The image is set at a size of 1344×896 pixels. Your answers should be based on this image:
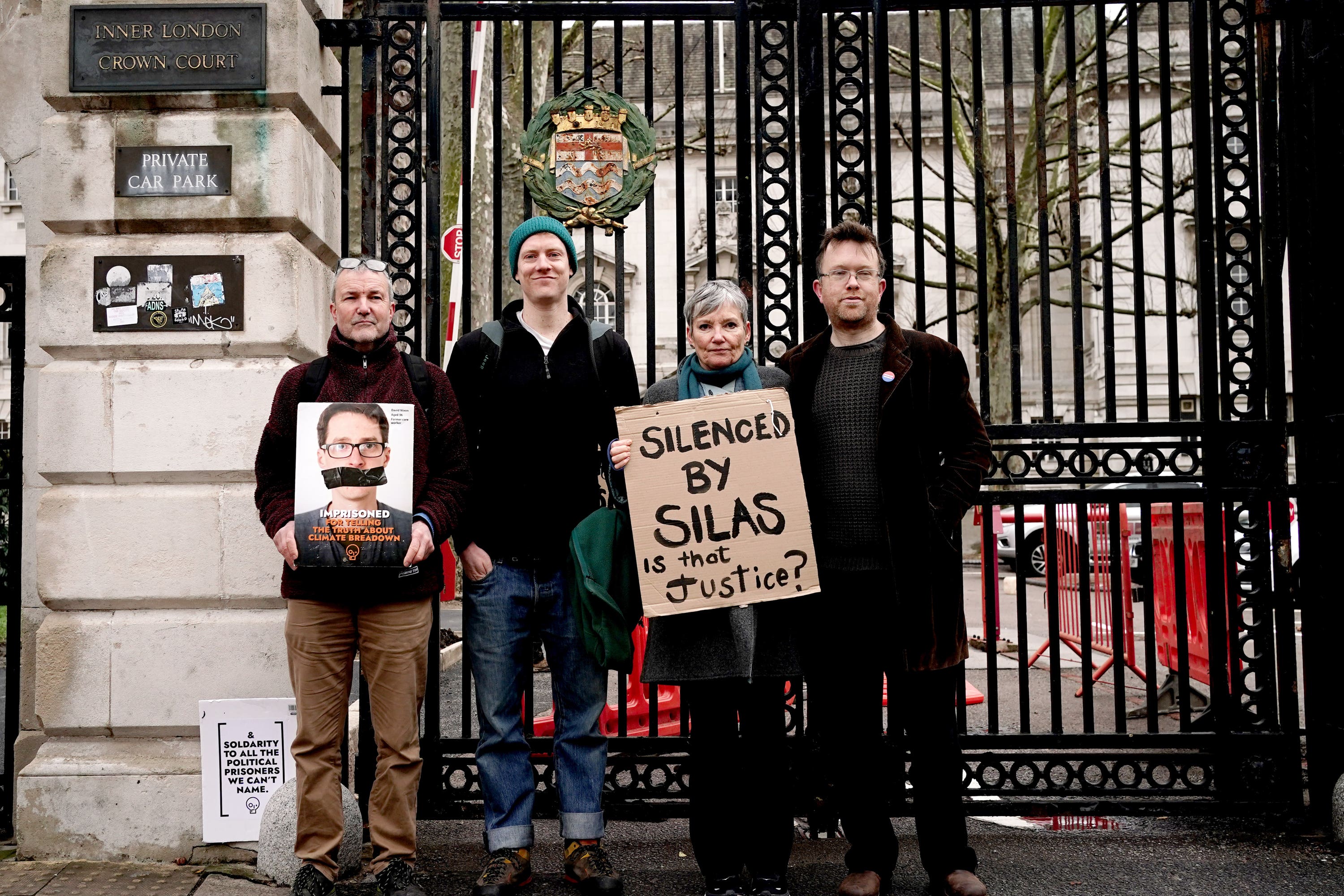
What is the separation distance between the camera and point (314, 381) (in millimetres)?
3824

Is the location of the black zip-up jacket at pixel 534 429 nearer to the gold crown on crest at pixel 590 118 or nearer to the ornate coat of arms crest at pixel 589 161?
the ornate coat of arms crest at pixel 589 161

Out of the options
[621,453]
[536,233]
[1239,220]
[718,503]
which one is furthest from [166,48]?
[1239,220]

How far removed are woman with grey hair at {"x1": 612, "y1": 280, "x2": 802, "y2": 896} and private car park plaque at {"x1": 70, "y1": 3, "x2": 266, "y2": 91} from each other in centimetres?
227

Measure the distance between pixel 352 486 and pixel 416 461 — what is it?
0.77 feet

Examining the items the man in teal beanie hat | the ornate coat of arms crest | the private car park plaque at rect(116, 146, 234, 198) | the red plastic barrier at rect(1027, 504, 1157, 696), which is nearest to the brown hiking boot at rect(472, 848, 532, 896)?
the man in teal beanie hat

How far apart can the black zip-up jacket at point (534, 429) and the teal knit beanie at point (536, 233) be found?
0.21 meters

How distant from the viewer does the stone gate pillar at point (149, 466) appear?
4344 millimetres

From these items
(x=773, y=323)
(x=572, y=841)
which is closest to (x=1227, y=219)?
(x=773, y=323)

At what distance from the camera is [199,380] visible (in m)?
A: 4.43

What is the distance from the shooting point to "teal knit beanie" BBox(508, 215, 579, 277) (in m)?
3.97

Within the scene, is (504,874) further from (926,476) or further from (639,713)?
(639,713)

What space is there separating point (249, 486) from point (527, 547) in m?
1.33

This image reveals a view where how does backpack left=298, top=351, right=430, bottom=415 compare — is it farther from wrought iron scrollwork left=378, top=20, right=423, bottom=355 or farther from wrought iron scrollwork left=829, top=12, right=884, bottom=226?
wrought iron scrollwork left=829, top=12, right=884, bottom=226

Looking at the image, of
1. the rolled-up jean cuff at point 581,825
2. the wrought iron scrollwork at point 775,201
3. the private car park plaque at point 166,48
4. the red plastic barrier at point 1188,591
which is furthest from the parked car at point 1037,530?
the private car park plaque at point 166,48
